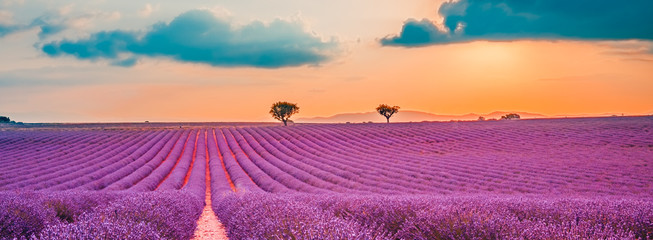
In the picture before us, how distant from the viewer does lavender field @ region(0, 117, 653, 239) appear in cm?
465

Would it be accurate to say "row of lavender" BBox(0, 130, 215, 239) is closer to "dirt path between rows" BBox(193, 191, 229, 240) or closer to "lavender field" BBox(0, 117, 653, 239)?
"lavender field" BBox(0, 117, 653, 239)

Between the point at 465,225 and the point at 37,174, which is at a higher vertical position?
the point at 465,225

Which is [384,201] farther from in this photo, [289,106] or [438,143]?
[289,106]

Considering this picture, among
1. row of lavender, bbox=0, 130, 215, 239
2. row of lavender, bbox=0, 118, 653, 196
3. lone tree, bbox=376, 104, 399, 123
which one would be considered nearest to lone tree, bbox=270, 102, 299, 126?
lone tree, bbox=376, 104, 399, 123

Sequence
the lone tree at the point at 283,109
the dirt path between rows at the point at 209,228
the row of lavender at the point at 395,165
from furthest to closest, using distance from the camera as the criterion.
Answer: the lone tree at the point at 283,109, the row of lavender at the point at 395,165, the dirt path between rows at the point at 209,228

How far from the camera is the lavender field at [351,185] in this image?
4651 millimetres

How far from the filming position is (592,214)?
5449 mm

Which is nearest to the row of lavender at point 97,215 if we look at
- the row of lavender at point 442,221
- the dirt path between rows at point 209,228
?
the dirt path between rows at point 209,228

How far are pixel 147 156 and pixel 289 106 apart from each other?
35.3 meters

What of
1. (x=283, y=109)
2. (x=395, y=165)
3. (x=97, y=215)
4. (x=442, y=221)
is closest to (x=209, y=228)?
(x=97, y=215)

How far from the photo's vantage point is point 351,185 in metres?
15.2

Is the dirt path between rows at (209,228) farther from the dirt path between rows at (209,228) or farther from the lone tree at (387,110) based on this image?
the lone tree at (387,110)

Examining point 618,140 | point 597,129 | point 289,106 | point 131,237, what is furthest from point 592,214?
point 289,106

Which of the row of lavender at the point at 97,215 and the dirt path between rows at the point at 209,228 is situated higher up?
the row of lavender at the point at 97,215
